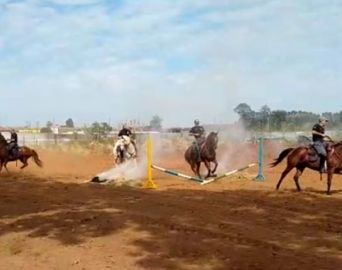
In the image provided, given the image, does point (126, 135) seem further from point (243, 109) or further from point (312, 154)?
point (243, 109)

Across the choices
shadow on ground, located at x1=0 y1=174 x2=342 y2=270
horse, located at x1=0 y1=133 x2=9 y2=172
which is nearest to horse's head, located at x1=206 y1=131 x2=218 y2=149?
shadow on ground, located at x1=0 y1=174 x2=342 y2=270

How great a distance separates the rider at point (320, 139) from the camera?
1989cm

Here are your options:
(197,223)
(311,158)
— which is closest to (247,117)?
(311,158)

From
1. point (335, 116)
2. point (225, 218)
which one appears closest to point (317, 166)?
point (225, 218)

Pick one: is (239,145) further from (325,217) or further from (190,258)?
(190,258)

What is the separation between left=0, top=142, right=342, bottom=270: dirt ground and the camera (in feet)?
32.1

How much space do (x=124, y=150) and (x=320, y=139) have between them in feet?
25.5

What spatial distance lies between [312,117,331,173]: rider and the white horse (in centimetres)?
739

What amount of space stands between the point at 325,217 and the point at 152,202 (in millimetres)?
4255

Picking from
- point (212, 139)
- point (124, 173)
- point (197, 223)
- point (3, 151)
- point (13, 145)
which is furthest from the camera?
point (13, 145)

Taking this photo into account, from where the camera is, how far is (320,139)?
20.2 metres

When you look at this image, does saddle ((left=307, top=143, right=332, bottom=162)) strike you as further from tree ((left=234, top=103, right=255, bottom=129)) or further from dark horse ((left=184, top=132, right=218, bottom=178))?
tree ((left=234, top=103, right=255, bottom=129))

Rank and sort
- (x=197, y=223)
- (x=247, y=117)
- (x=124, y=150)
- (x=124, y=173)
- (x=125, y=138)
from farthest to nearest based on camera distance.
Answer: (x=247, y=117) → (x=124, y=150) → (x=125, y=138) → (x=124, y=173) → (x=197, y=223)

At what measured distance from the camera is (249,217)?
13758 millimetres
